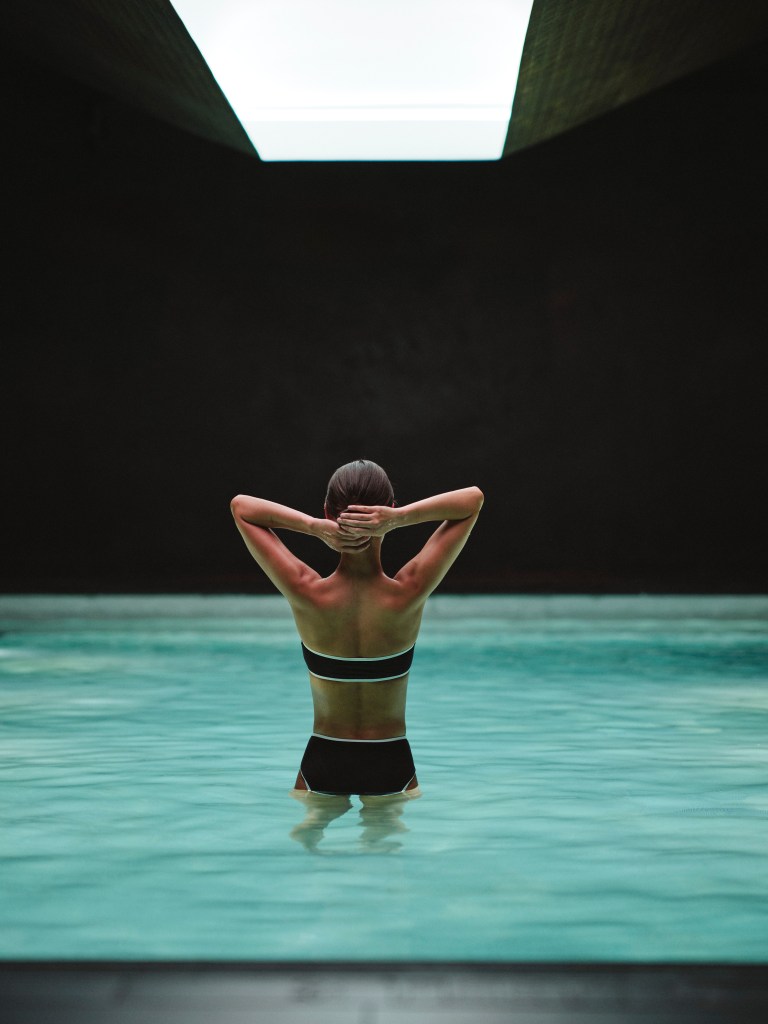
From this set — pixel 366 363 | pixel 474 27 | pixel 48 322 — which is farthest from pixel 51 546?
pixel 474 27

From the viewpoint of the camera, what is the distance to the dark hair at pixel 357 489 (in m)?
2.98

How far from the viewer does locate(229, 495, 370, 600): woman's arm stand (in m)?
3.06

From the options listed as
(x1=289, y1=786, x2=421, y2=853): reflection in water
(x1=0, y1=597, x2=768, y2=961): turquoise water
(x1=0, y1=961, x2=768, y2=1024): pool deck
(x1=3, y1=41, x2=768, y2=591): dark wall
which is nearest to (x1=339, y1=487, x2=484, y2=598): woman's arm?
(x1=289, y1=786, x2=421, y2=853): reflection in water

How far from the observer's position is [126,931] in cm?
273

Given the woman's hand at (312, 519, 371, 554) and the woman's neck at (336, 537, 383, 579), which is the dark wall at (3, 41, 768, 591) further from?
the woman's hand at (312, 519, 371, 554)

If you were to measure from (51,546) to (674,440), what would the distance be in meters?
6.58

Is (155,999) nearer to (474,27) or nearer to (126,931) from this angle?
(126,931)

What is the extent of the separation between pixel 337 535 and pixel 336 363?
9222mm

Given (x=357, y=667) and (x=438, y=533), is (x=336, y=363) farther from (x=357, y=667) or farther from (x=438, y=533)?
(x=357, y=667)

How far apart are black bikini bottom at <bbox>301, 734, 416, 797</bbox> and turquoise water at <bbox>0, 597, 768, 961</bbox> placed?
0.24 meters

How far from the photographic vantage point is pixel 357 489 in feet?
9.78

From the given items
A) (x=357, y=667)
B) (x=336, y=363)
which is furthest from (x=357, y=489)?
(x=336, y=363)

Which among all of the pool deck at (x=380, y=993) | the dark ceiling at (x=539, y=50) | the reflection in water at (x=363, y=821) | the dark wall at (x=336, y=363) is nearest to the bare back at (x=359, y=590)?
the reflection in water at (x=363, y=821)

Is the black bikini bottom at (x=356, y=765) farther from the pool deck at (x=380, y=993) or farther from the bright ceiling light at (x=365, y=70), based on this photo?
the bright ceiling light at (x=365, y=70)
